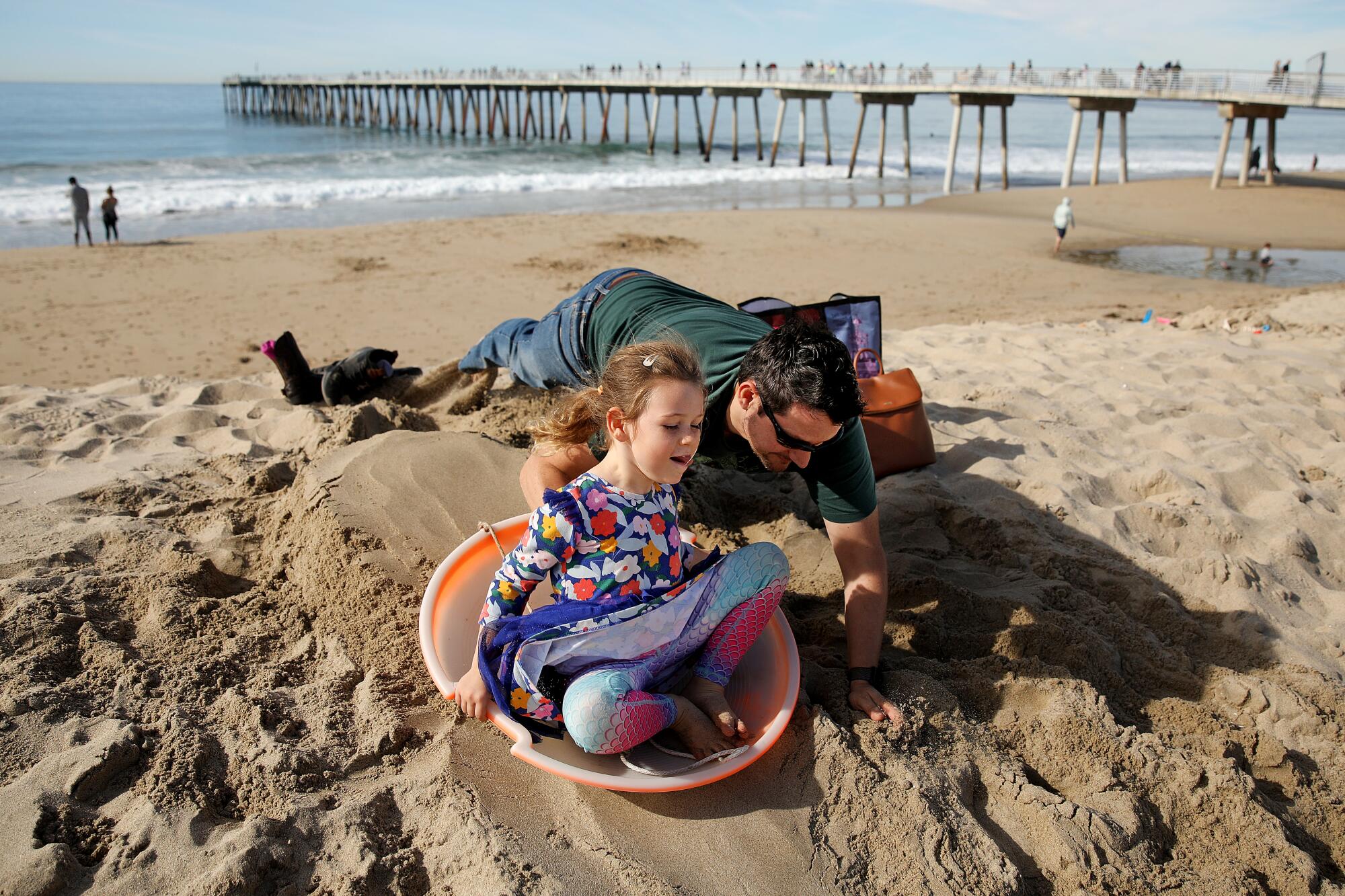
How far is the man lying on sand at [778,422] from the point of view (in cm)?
221

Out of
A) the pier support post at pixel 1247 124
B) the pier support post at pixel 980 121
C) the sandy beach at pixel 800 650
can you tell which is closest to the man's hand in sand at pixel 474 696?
the sandy beach at pixel 800 650

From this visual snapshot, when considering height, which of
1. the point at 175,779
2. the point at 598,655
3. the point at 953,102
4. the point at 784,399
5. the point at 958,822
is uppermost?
the point at 953,102

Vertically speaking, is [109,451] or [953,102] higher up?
[953,102]

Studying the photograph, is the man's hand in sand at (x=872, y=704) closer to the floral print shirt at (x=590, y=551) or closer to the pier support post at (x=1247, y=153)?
the floral print shirt at (x=590, y=551)

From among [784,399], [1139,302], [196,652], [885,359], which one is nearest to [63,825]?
[196,652]

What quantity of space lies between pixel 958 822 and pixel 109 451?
3841 mm

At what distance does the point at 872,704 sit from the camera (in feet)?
7.51

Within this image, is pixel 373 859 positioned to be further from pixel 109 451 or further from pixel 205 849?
pixel 109 451

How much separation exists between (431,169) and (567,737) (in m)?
25.3

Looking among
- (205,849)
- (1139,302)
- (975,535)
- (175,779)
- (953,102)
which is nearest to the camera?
(205,849)

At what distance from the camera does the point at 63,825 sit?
1.84 meters

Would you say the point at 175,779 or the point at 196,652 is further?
the point at 196,652

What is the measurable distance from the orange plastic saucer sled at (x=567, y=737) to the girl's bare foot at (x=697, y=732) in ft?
0.15

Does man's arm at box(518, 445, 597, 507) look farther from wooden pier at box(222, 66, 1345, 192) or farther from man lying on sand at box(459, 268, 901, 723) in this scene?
wooden pier at box(222, 66, 1345, 192)
